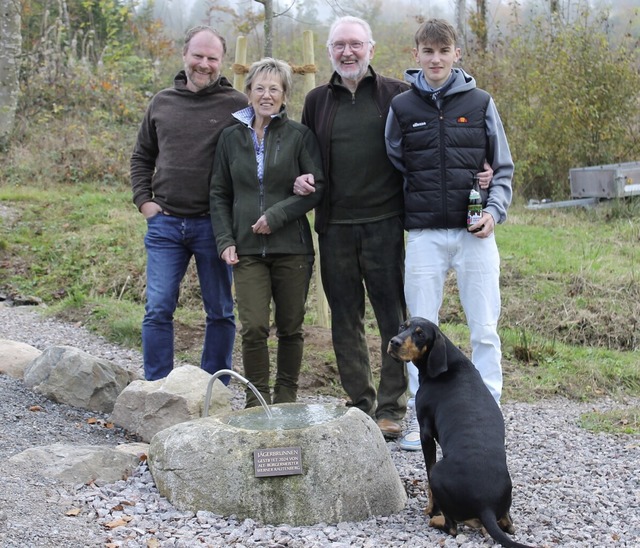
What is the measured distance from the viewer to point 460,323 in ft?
29.6

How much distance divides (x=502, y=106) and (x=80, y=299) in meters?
8.08

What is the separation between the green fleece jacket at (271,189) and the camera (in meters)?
5.46

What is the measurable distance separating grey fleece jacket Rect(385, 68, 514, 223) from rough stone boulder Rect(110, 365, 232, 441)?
6.12 ft

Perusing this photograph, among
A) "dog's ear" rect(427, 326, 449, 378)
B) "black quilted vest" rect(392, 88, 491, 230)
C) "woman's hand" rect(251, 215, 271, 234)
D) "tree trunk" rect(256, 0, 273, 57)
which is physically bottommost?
"dog's ear" rect(427, 326, 449, 378)

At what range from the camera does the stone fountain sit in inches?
167

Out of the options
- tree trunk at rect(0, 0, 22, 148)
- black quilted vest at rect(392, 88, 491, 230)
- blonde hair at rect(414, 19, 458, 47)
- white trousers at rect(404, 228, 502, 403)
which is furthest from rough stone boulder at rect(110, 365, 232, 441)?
tree trunk at rect(0, 0, 22, 148)

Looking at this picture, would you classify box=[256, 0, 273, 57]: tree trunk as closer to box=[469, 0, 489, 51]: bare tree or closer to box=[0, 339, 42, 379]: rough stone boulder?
box=[0, 339, 42, 379]: rough stone boulder

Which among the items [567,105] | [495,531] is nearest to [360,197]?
[495,531]

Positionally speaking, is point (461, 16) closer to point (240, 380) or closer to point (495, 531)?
point (240, 380)

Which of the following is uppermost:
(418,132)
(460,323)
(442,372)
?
(418,132)

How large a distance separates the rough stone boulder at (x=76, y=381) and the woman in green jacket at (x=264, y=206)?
124cm

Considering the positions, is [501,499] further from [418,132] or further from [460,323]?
[460,323]

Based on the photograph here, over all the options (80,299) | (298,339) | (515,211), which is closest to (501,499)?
(298,339)

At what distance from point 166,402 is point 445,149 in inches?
92.0
